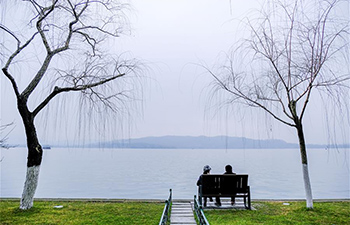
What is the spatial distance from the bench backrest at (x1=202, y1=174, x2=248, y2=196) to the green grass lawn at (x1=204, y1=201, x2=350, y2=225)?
20.7 inches

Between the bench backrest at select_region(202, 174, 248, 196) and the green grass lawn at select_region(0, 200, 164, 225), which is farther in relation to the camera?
the bench backrest at select_region(202, 174, 248, 196)

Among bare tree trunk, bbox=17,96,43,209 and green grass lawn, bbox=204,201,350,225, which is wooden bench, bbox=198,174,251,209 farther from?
bare tree trunk, bbox=17,96,43,209

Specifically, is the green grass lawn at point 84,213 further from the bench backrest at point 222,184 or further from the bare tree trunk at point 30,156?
the bench backrest at point 222,184

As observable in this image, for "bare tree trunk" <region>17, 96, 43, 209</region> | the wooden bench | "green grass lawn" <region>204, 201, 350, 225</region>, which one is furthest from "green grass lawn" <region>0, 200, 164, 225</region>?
"green grass lawn" <region>204, 201, 350, 225</region>

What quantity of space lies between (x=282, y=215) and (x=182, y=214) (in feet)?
8.43

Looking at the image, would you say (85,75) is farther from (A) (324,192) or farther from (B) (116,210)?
(A) (324,192)

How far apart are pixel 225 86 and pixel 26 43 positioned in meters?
5.94

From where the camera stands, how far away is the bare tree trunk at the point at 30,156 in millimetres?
7755

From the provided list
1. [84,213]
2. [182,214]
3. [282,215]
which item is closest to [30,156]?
[84,213]

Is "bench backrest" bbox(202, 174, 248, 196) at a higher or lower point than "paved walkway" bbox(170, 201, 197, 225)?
higher

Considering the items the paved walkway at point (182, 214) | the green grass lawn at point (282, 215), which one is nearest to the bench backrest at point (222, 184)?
the green grass lawn at point (282, 215)

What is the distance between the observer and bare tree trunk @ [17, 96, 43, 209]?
7755 mm

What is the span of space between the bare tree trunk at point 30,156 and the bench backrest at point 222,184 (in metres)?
4.70

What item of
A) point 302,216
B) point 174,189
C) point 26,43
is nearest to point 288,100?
point 302,216
